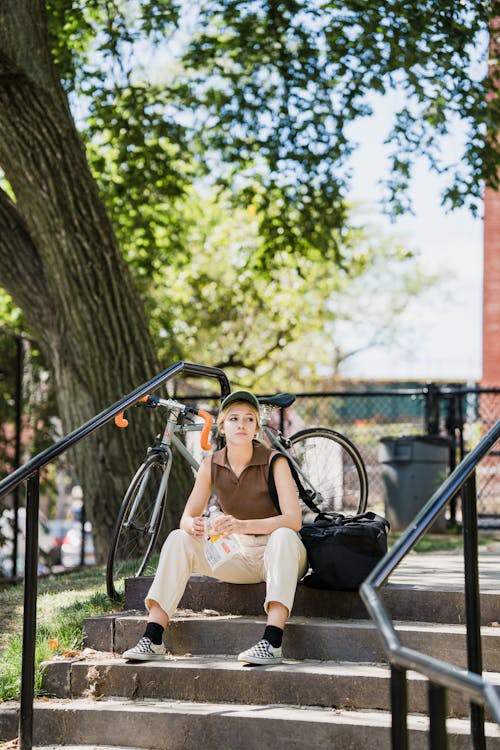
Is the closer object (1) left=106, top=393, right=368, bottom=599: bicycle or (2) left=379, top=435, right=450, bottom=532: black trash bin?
(1) left=106, top=393, right=368, bottom=599: bicycle

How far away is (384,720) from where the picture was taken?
4488mm

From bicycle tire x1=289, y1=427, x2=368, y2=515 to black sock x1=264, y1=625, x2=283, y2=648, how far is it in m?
2.68

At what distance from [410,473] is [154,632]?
6779mm

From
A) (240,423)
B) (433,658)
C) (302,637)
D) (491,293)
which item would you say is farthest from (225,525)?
(491,293)

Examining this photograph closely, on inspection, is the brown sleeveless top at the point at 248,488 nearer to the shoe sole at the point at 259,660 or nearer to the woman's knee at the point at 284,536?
the woman's knee at the point at 284,536

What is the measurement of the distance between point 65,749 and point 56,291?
4.93 meters

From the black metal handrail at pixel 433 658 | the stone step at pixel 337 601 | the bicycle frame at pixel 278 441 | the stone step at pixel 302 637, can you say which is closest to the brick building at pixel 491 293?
the bicycle frame at pixel 278 441

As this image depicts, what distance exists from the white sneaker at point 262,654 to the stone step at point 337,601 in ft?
1.86

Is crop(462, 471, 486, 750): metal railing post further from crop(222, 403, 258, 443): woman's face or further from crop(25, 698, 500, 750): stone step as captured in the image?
crop(222, 403, 258, 443): woman's face

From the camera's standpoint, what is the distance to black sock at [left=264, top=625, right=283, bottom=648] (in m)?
4.92

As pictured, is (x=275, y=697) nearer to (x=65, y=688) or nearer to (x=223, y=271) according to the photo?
(x=65, y=688)

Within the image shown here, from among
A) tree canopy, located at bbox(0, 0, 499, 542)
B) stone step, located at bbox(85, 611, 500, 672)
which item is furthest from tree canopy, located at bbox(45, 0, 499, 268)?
stone step, located at bbox(85, 611, 500, 672)

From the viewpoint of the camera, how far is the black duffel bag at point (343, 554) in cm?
529

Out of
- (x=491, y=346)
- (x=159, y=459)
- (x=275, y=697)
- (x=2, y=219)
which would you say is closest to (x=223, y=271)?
(x=491, y=346)
